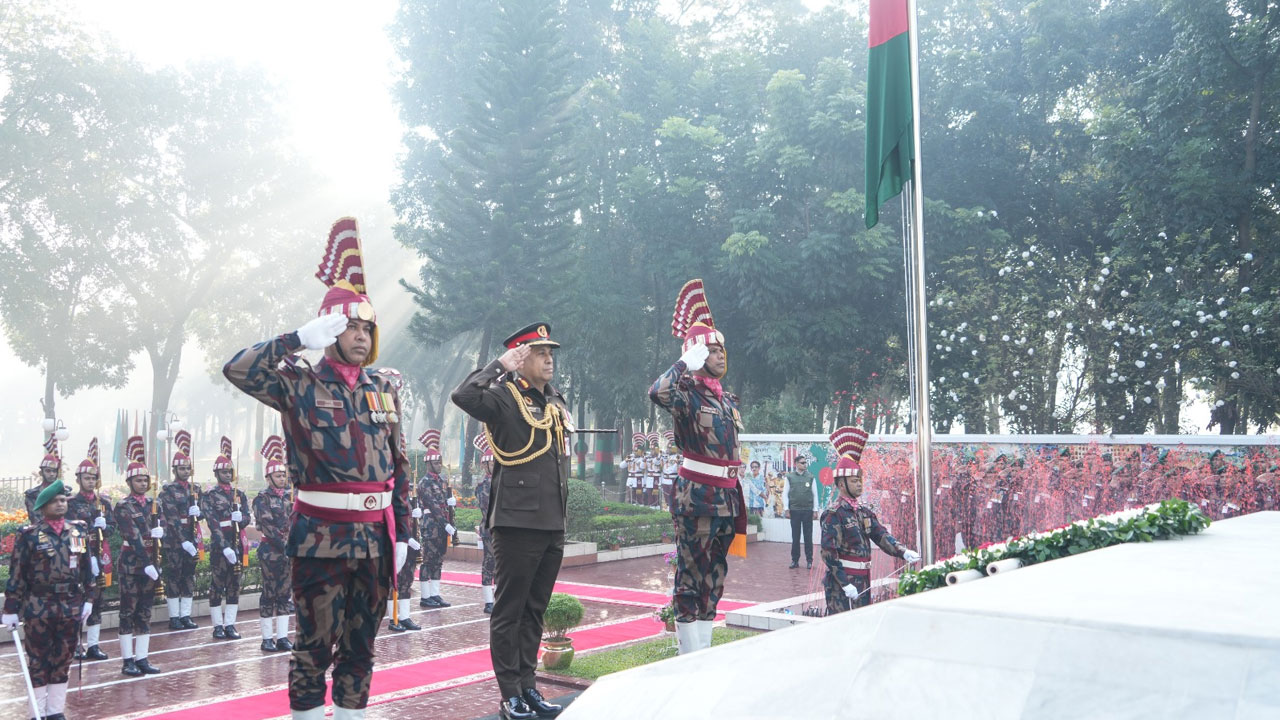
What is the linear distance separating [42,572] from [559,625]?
3.71 metres

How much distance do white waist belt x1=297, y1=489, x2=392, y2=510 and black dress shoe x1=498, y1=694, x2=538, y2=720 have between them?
61.1 inches

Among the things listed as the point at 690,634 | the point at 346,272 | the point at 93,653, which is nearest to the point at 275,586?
the point at 93,653

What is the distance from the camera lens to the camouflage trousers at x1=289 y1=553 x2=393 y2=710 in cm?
434

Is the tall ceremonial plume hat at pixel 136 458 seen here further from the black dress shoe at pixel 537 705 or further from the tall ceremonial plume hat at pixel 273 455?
the black dress shoe at pixel 537 705

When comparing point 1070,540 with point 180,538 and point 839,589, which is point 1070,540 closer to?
point 839,589

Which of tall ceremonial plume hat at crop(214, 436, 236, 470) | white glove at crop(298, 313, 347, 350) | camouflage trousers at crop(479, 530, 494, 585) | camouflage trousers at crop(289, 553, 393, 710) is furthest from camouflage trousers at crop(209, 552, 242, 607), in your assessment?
white glove at crop(298, 313, 347, 350)

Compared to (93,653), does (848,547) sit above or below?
above

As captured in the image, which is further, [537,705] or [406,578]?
[406,578]

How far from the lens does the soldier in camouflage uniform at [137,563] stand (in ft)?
28.2

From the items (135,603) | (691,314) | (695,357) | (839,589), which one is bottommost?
(135,603)

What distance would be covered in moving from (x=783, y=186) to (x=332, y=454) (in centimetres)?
2842

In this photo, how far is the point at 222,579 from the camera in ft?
34.7

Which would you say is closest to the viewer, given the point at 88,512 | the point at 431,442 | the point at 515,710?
the point at 515,710

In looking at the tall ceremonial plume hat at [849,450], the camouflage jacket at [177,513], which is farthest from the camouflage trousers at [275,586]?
the tall ceremonial plume hat at [849,450]
